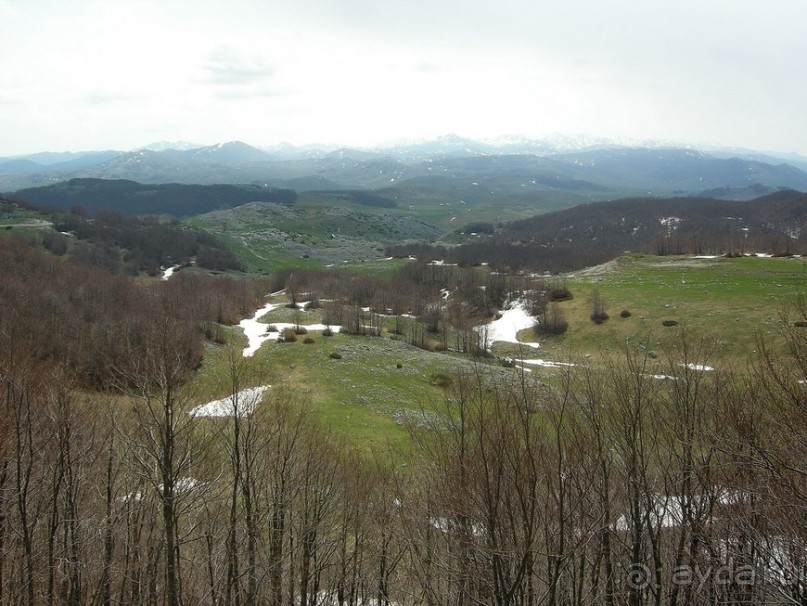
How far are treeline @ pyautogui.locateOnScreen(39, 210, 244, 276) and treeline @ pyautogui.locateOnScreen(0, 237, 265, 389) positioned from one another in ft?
136

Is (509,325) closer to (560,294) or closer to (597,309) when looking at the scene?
(560,294)

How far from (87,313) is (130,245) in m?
124

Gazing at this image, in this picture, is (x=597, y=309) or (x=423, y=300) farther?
(x=423, y=300)

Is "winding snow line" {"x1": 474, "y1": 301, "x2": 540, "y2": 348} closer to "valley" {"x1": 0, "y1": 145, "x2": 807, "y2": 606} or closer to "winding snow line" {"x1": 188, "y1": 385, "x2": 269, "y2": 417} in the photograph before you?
"valley" {"x1": 0, "y1": 145, "x2": 807, "y2": 606}

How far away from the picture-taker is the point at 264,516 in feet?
62.4

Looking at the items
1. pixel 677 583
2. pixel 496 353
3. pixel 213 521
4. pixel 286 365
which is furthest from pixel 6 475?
pixel 496 353

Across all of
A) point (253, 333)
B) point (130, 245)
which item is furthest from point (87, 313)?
point (130, 245)

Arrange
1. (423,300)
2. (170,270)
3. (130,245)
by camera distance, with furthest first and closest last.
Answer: (130,245), (170,270), (423,300)

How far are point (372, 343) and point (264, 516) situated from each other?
4418 centimetres

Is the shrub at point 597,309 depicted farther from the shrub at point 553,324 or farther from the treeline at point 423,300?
the treeline at point 423,300

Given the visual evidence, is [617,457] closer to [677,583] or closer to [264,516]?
Answer: [677,583]

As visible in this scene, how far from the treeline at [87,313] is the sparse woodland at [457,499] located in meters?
6.16

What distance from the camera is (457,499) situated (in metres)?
12.6

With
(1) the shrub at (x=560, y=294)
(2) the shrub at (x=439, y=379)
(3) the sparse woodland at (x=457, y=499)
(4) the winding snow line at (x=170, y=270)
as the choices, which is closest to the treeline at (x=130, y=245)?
(4) the winding snow line at (x=170, y=270)
